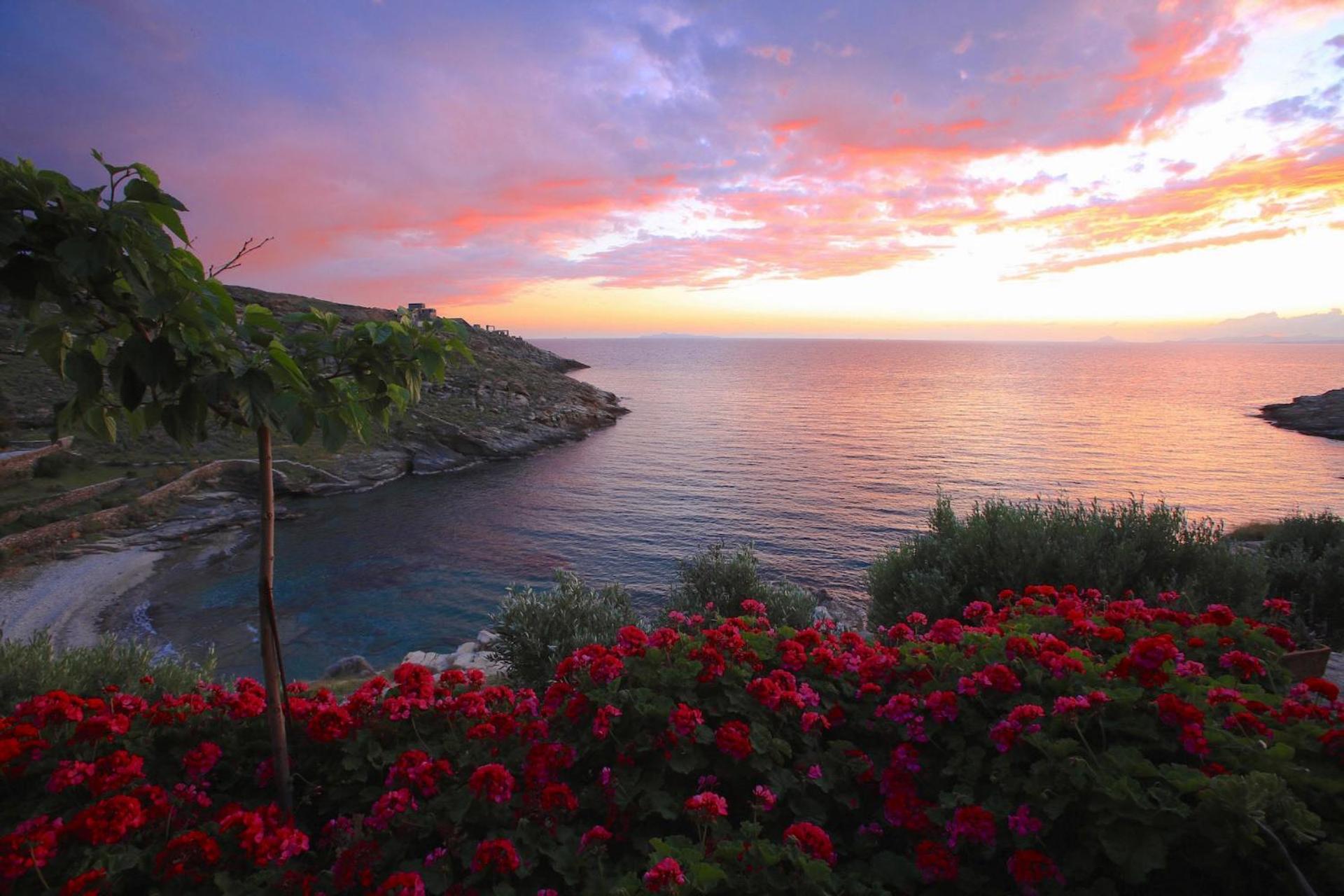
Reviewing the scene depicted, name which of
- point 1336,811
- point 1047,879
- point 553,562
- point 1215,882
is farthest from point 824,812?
point 553,562

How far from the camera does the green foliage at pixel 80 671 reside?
6098 mm

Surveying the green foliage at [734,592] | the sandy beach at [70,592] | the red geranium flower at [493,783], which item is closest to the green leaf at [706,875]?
the red geranium flower at [493,783]

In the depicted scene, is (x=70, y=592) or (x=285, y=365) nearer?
(x=285, y=365)

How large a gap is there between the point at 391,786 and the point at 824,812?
2672 millimetres

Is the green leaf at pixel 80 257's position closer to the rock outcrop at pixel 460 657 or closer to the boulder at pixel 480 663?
the boulder at pixel 480 663

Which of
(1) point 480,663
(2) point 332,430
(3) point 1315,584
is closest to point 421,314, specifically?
(2) point 332,430

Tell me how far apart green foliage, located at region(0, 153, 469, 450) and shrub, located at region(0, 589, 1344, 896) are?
7.00 ft

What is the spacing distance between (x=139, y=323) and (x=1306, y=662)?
28.0ft

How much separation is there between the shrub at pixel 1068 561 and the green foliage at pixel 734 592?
1535mm

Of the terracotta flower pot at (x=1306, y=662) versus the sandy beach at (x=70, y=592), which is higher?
the terracotta flower pot at (x=1306, y=662)

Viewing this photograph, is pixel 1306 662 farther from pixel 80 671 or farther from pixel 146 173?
pixel 80 671

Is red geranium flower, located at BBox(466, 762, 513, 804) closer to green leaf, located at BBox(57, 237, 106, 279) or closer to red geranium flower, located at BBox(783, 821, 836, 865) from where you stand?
red geranium flower, located at BBox(783, 821, 836, 865)

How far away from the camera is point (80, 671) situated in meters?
6.84

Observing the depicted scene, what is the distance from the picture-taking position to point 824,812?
3.75m
